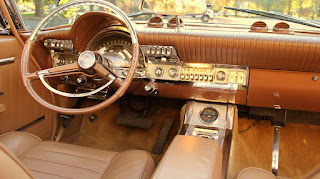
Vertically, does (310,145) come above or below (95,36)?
below

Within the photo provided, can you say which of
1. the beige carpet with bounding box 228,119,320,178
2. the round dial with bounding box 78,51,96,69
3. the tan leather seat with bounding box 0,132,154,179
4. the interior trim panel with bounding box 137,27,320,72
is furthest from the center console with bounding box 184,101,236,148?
the round dial with bounding box 78,51,96,69

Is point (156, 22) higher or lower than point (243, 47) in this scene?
higher

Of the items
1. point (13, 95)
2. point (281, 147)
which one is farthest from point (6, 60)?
point (281, 147)

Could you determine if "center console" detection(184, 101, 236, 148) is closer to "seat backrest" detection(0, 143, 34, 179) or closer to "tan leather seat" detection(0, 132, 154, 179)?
"tan leather seat" detection(0, 132, 154, 179)

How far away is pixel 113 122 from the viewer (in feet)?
11.2

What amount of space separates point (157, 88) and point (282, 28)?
1.07 m

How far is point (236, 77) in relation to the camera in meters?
2.48

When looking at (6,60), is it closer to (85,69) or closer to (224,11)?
(85,69)

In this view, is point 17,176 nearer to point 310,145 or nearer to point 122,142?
point 122,142

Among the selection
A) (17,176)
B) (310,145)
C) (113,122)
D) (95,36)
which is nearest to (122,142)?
(113,122)

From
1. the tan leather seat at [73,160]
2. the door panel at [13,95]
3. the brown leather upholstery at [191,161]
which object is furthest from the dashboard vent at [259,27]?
the door panel at [13,95]

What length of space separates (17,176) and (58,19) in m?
2.04

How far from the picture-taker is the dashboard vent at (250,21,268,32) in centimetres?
235

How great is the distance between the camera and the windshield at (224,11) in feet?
7.71
